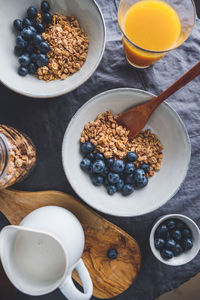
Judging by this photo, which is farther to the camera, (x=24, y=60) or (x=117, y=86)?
(x=117, y=86)

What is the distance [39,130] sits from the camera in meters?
0.99

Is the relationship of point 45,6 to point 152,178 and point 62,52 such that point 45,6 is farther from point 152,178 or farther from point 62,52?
point 152,178

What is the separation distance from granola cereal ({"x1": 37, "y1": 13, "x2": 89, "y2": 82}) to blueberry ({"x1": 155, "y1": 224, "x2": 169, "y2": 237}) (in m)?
0.59

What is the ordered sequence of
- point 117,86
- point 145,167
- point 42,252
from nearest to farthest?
point 42,252, point 145,167, point 117,86

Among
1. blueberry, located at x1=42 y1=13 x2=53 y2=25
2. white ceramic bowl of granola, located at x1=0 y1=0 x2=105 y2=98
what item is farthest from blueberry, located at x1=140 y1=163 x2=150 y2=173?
blueberry, located at x1=42 y1=13 x2=53 y2=25

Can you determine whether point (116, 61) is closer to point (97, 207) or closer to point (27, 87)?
point (27, 87)

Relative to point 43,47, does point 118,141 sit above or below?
below

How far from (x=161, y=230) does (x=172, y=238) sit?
0.17ft

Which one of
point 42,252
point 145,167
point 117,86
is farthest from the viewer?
point 117,86

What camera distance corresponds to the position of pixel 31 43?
90 cm

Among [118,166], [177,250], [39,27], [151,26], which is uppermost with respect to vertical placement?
[39,27]

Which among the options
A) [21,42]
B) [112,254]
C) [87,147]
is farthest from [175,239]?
[21,42]

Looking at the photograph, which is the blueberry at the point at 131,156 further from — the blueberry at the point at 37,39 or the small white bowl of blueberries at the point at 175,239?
the blueberry at the point at 37,39

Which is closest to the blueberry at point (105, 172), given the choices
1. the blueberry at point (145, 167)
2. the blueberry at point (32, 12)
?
the blueberry at point (145, 167)
